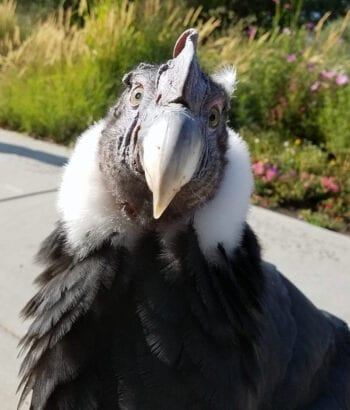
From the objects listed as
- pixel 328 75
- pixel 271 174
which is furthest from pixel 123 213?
pixel 328 75

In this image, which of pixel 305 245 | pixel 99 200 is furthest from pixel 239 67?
pixel 99 200

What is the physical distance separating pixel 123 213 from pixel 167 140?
1.31ft

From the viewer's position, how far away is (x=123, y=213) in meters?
1.70

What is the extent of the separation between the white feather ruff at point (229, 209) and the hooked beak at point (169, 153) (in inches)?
11.4

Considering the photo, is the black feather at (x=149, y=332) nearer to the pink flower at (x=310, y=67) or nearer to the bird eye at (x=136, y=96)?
the bird eye at (x=136, y=96)

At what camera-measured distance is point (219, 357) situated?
165 cm

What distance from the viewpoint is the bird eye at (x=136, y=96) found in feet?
5.39

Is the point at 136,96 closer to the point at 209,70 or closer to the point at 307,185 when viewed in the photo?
the point at 307,185

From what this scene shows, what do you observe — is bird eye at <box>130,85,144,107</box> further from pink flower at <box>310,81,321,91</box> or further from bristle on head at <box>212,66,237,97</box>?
pink flower at <box>310,81,321,91</box>

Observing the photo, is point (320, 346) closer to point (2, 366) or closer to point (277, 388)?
point (277, 388)

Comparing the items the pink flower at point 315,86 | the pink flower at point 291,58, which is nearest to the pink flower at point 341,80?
the pink flower at point 315,86

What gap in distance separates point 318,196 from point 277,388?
3.62 meters

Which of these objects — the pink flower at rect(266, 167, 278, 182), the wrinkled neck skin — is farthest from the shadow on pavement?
the wrinkled neck skin

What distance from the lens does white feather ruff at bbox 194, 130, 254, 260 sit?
1.70 m
